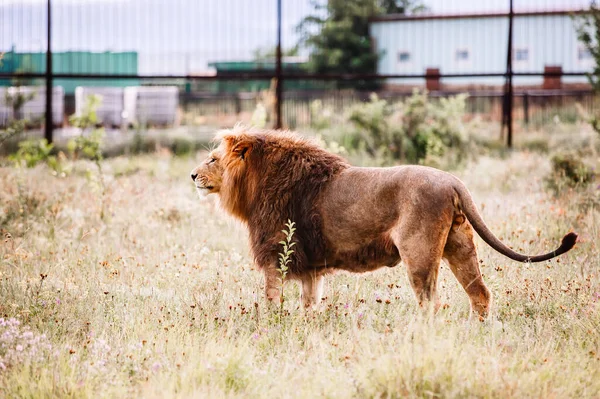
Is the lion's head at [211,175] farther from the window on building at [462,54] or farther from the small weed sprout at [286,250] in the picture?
the window on building at [462,54]

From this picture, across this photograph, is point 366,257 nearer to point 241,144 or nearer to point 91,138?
point 241,144

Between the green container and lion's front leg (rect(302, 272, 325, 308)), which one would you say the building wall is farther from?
lion's front leg (rect(302, 272, 325, 308))

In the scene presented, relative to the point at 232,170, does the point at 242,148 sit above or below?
above

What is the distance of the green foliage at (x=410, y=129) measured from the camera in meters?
12.7

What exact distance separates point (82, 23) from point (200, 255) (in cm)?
898

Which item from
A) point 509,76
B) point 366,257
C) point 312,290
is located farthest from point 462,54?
point 366,257

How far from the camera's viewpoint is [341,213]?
552 centimetres

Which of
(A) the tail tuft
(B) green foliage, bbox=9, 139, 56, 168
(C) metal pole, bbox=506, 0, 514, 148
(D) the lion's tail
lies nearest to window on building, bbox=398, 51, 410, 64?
(C) metal pole, bbox=506, 0, 514, 148

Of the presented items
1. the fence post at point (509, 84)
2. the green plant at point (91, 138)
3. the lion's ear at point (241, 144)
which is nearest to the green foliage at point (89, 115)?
the green plant at point (91, 138)

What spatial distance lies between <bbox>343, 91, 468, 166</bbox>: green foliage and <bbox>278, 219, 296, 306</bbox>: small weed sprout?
690 cm

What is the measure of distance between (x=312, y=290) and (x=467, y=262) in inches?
48.8

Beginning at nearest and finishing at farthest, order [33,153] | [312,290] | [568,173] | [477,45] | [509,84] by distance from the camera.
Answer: [312,290] < [568,173] < [33,153] < [509,84] < [477,45]

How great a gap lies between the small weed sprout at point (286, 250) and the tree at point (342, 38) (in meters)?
25.2

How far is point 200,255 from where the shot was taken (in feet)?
23.8
